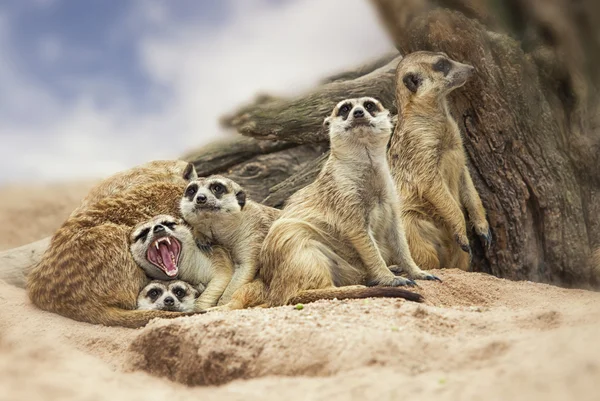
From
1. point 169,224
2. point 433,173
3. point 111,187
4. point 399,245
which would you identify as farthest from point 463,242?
point 111,187

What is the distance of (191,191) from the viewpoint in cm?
449

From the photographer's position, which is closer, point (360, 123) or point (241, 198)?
point (360, 123)

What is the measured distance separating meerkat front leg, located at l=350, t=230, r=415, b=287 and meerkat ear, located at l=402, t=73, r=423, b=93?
1.28m

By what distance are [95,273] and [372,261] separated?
158cm

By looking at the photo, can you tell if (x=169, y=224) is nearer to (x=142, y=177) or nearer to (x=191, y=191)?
(x=191, y=191)

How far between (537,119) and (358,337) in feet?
8.64

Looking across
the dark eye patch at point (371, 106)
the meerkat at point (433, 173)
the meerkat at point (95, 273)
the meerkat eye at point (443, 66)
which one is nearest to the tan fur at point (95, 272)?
the meerkat at point (95, 273)

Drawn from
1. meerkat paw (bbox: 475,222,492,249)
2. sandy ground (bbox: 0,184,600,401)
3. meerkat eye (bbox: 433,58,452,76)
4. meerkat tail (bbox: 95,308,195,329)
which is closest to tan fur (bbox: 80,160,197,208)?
meerkat tail (bbox: 95,308,195,329)

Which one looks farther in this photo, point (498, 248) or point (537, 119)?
point (498, 248)

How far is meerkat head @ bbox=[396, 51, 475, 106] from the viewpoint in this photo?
4598 millimetres

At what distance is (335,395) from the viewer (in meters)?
2.10

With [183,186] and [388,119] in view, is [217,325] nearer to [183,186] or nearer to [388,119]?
[388,119]

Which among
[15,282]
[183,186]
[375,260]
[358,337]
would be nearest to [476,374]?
[358,337]

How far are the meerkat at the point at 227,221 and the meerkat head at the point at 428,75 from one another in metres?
1.35
